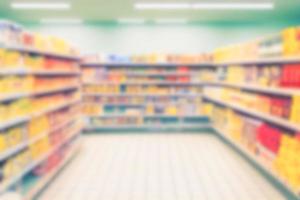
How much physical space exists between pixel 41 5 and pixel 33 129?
449 cm

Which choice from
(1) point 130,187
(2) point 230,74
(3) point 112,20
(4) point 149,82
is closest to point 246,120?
(2) point 230,74

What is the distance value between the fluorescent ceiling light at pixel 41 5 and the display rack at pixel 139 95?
5.74ft

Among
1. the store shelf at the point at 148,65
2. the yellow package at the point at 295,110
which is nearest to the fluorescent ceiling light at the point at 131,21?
the store shelf at the point at 148,65

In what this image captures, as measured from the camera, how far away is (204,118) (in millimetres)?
8617

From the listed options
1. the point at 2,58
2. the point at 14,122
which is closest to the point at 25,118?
the point at 14,122

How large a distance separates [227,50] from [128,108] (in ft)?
10.6

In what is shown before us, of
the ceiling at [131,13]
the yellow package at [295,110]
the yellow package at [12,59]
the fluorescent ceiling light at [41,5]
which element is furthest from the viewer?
the ceiling at [131,13]

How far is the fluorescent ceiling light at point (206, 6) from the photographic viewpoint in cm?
713

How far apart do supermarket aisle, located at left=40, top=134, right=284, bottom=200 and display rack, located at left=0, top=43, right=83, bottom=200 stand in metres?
0.33

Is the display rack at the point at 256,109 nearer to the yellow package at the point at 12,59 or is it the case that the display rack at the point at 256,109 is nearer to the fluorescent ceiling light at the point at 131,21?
the fluorescent ceiling light at the point at 131,21

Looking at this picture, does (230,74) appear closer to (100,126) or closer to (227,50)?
(227,50)

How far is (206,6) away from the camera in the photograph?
7375mm

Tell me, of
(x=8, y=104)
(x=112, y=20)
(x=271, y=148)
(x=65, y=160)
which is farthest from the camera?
(x=112, y=20)

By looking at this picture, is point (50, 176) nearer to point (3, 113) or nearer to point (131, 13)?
point (3, 113)
